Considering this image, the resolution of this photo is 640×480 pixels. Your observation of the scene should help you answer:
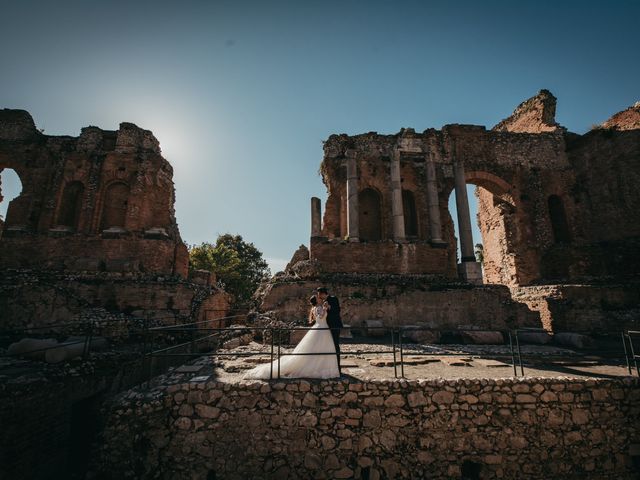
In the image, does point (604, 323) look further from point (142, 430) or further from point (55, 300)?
point (55, 300)

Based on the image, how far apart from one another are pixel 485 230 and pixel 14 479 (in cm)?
2300

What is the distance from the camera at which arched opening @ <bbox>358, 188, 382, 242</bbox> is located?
17422 mm

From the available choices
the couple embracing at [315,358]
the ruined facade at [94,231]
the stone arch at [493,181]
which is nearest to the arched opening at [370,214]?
the stone arch at [493,181]

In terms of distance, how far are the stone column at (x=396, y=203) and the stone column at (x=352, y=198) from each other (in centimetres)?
197

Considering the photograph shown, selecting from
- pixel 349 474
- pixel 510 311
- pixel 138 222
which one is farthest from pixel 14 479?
pixel 510 311

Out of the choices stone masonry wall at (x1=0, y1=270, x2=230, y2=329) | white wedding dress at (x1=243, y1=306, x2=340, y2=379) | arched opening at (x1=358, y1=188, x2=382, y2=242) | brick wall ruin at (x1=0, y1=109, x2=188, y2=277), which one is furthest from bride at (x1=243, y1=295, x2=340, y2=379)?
arched opening at (x1=358, y1=188, x2=382, y2=242)

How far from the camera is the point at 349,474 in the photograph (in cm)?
465

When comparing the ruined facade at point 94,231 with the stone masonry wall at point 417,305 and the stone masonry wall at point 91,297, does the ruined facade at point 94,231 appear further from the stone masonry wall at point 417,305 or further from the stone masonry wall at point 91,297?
the stone masonry wall at point 417,305

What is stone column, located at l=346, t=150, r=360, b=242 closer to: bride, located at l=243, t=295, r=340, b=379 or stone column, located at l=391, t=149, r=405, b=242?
stone column, located at l=391, t=149, r=405, b=242

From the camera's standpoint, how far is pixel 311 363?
526 centimetres

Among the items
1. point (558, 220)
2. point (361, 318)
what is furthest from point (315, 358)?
point (558, 220)

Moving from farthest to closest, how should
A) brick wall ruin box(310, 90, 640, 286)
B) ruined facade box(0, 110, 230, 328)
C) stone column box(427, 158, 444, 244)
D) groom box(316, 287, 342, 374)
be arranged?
stone column box(427, 158, 444, 244)
brick wall ruin box(310, 90, 640, 286)
ruined facade box(0, 110, 230, 328)
groom box(316, 287, 342, 374)

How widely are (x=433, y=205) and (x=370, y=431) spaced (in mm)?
14022

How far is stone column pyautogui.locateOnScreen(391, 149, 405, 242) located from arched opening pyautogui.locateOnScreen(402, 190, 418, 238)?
62.1 inches
